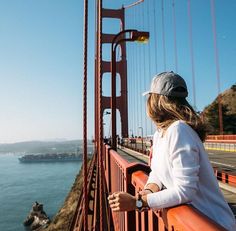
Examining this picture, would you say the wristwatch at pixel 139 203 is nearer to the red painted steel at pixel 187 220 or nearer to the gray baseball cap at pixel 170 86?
the red painted steel at pixel 187 220

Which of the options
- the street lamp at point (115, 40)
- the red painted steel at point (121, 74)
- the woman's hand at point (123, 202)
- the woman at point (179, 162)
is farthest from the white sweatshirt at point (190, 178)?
the red painted steel at point (121, 74)

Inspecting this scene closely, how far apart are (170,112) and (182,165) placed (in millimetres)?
254

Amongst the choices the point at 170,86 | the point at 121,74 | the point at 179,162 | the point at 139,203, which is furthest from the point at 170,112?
the point at 121,74

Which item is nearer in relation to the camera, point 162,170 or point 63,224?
point 162,170

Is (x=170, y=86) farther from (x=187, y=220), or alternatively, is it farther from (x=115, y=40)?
(x=115, y=40)

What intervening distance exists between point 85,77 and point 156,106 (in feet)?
3.03

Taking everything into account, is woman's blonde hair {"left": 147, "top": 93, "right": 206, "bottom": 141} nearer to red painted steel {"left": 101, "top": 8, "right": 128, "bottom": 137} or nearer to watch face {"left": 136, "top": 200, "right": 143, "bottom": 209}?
watch face {"left": 136, "top": 200, "right": 143, "bottom": 209}

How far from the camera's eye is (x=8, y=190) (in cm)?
7800

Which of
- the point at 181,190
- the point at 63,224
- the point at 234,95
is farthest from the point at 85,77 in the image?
the point at 234,95

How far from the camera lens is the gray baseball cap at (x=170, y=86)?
145 centimetres

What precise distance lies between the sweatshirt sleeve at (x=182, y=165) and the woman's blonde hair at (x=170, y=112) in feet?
0.23

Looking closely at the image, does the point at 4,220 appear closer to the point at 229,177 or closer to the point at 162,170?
the point at 229,177

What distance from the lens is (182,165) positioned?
125 cm

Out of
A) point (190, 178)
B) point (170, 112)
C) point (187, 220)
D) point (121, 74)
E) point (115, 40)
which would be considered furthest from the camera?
point (121, 74)
